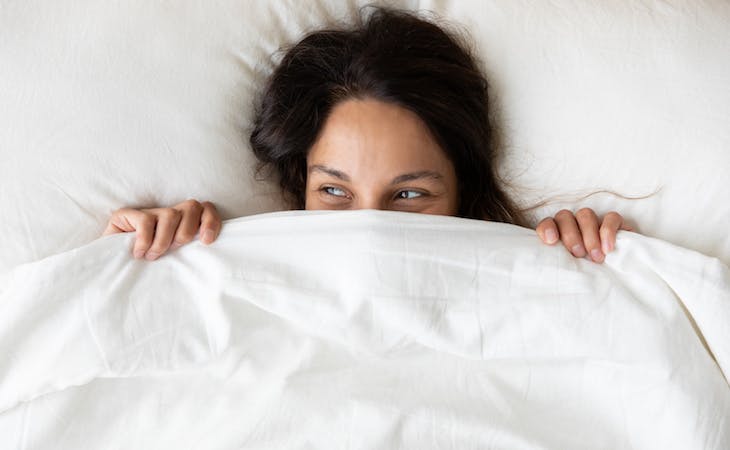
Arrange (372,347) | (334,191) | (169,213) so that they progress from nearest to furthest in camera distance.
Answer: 1. (372,347)
2. (169,213)
3. (334,191)

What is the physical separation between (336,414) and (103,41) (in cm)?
57

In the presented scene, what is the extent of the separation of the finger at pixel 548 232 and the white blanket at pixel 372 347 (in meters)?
0.03

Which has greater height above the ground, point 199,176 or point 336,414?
point 199,176

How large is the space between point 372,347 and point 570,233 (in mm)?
295

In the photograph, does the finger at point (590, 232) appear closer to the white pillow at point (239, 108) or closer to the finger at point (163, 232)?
the white pillow at point (239, 108)

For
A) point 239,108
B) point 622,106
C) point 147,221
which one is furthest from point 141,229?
point 622,106

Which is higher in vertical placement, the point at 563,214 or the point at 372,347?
the point at 563,214

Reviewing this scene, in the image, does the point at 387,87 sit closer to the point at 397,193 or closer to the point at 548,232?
the point at 397,193

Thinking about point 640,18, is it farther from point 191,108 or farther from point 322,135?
point 191,108

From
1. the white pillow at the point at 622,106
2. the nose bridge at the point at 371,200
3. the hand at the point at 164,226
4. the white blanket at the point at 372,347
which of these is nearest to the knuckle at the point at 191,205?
the hand at the point at 164,226

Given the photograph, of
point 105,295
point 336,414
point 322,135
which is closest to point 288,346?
point 336,414

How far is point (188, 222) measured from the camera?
1.01 m

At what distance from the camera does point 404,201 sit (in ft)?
3.62

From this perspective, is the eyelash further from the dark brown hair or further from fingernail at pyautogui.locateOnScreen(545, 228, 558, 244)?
fingernail at pyautogui.locateOnScreen(545, 228, 558, 244)
